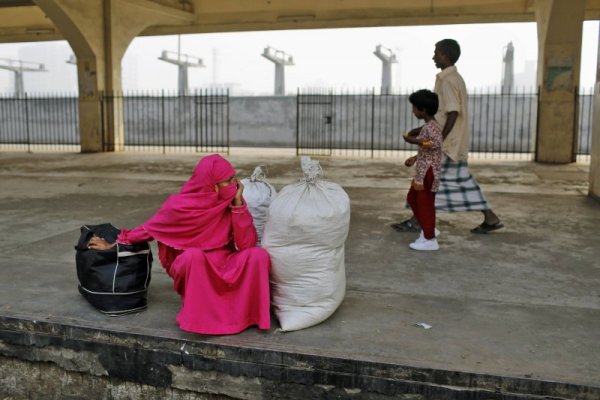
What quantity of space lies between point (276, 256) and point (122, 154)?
1340 cm

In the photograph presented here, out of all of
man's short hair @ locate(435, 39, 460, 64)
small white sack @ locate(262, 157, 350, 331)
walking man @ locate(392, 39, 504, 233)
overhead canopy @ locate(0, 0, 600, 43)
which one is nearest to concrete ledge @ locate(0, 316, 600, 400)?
small white sack @ locate(262, 157, 350, 331)

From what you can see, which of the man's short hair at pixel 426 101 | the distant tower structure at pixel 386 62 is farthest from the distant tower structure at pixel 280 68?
the man's short hair at pixel 426 101

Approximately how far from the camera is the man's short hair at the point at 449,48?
5.11m

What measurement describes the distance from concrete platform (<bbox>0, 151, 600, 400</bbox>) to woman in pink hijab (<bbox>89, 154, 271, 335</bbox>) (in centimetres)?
11

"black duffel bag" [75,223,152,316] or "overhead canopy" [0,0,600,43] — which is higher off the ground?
"overhead canopy" [0,0,600,43]

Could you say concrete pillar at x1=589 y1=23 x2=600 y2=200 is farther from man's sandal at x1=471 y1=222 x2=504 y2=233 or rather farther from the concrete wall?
the concrete wall

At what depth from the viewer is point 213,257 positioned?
Result: 304 cm

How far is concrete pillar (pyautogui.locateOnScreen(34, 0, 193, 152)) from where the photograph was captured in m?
15.5

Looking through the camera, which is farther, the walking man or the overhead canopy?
the overhead canopy

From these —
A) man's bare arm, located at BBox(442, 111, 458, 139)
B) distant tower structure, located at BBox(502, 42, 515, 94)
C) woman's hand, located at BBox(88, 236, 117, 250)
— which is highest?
distant tower structure, located at BBox(502, 42, 515, 94)

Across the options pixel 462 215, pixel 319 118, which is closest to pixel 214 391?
pixel 462 215

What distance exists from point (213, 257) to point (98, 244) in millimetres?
677

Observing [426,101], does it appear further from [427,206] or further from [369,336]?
[369,336]

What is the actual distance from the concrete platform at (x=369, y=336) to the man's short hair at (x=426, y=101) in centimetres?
115
